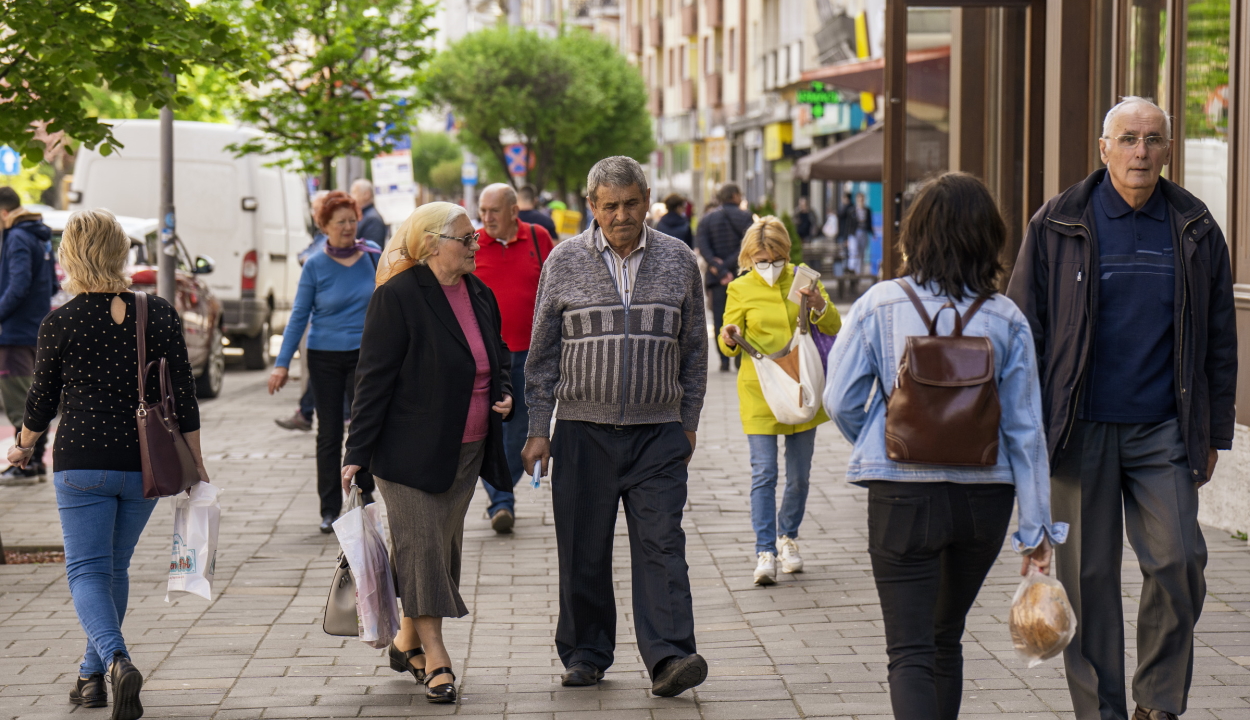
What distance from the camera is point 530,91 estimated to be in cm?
4753

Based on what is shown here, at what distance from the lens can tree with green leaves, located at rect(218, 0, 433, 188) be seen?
1684cm

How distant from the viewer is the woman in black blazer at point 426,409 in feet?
17.0

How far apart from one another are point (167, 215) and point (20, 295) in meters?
3.63

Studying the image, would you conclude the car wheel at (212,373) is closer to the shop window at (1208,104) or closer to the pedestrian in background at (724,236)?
the pedestrian in background at (724,236)

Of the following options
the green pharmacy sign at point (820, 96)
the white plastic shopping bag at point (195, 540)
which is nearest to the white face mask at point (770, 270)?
the white plastic shopping bag at point (195, 540)

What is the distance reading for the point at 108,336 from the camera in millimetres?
5152

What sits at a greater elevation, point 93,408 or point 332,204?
point 332,204

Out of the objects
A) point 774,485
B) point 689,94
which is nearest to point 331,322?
point 774,485

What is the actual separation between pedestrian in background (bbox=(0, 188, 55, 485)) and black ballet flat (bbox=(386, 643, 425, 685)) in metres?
5.49

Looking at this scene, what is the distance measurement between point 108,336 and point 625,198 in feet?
5.87

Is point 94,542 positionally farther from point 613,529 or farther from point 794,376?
point 794,376

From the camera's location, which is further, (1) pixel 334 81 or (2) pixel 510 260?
(1) pixel 334 81

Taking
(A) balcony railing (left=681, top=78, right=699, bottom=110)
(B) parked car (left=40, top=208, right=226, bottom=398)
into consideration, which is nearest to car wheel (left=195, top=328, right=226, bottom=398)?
(B) parked car (left=40, top=208, right=226, bottom=398)

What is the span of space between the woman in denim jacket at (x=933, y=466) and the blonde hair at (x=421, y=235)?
1.87 m
